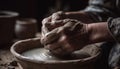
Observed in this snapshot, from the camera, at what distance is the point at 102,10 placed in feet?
7.37

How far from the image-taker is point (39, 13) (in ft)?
14.7

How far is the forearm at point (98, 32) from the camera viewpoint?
1605mm

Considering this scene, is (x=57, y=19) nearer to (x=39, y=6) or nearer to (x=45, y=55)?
(x=45, y=55)

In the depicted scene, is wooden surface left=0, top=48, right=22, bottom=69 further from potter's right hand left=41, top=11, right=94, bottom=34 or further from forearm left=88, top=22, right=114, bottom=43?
forearm left=88, top=22, right=114, bottom=43

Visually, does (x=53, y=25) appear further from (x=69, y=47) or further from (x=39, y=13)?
(x=39, y=13)

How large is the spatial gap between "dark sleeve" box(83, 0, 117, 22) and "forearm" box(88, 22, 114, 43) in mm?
586

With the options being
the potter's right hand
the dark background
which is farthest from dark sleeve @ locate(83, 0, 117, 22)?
the dark background

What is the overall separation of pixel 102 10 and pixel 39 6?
2.33 meters

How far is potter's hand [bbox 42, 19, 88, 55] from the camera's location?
58.6 inches

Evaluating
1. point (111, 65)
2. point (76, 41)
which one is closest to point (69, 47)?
point (76, 41)

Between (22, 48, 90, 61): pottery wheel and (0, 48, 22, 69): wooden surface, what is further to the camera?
(0, 48, 22, 69): wooden surface

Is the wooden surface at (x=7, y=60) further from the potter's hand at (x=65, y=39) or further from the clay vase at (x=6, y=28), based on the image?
the potter's hand at (x=65, y=39)

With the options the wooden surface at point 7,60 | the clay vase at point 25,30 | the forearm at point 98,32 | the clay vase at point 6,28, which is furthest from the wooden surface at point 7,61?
the forearm at point 98,32

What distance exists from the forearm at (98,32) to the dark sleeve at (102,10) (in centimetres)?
59
